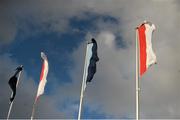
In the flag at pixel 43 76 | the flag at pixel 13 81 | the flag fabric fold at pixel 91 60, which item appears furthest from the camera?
the flag at pixel 13 81

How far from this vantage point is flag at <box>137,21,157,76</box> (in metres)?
28.7

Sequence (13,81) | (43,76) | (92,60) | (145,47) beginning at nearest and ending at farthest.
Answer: (145,47), (92,60), (43,76), (13,81)

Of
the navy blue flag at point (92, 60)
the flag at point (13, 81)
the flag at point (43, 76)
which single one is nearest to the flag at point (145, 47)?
the navy blue flag at point (92, 60)

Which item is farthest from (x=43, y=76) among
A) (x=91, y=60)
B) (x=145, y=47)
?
(x=145, y=47)

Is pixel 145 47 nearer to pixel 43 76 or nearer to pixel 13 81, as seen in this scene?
pixel 43 76

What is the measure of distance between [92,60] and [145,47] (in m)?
8.63

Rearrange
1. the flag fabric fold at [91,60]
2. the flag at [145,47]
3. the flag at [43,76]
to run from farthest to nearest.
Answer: the flag at [43,76] < the flag fabric fold at [91,60] < the flag at [145,47]

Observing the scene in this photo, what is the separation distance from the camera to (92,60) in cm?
3719

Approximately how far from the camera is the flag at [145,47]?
28734 millimetres

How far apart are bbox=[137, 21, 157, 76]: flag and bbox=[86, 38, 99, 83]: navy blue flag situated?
722cm

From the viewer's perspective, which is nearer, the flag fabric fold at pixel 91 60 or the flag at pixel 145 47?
the flag at pixel 145 47

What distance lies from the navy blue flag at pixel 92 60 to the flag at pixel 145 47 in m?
7.22

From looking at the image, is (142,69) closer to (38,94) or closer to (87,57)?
(87,57)

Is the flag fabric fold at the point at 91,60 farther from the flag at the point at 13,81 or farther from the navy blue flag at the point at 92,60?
the flag at the point at 13,81
